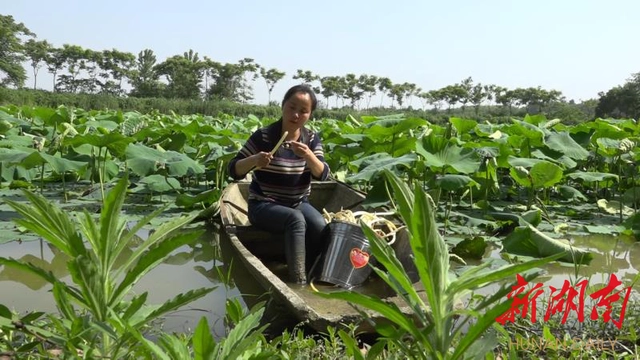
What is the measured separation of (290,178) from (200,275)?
0.80 meters

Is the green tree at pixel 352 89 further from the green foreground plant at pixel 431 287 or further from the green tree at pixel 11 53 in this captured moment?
the green foreground plant at pixel 431 287

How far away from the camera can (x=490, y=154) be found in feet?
15.7

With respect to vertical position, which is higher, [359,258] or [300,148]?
[300,148]

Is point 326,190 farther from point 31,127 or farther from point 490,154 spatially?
point 31,127

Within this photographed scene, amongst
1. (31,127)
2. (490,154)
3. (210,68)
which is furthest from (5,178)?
(210,68)

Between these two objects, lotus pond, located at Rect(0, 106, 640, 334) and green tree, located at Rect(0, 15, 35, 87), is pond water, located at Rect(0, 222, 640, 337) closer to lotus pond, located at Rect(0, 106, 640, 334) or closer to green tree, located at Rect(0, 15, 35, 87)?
lotus pond, located at Rect(0, 106, 640, 334)

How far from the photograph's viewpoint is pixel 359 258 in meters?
2.79

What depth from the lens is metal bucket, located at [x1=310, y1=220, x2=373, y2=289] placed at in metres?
2.99

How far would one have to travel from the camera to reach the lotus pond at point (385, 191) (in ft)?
10.8

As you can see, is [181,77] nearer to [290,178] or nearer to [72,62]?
[72,62]

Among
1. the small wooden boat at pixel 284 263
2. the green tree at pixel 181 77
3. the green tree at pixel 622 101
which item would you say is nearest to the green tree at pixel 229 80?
the green tree at pixel 181 77

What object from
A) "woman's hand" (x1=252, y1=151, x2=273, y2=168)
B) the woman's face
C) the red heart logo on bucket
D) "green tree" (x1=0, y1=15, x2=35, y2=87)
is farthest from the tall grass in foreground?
"green tree" (x1=0, y1=15, x2=35, y2=87)

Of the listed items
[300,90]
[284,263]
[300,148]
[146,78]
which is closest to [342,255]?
[300,148]

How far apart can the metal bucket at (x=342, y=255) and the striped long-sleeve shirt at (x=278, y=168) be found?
1.24 ft
